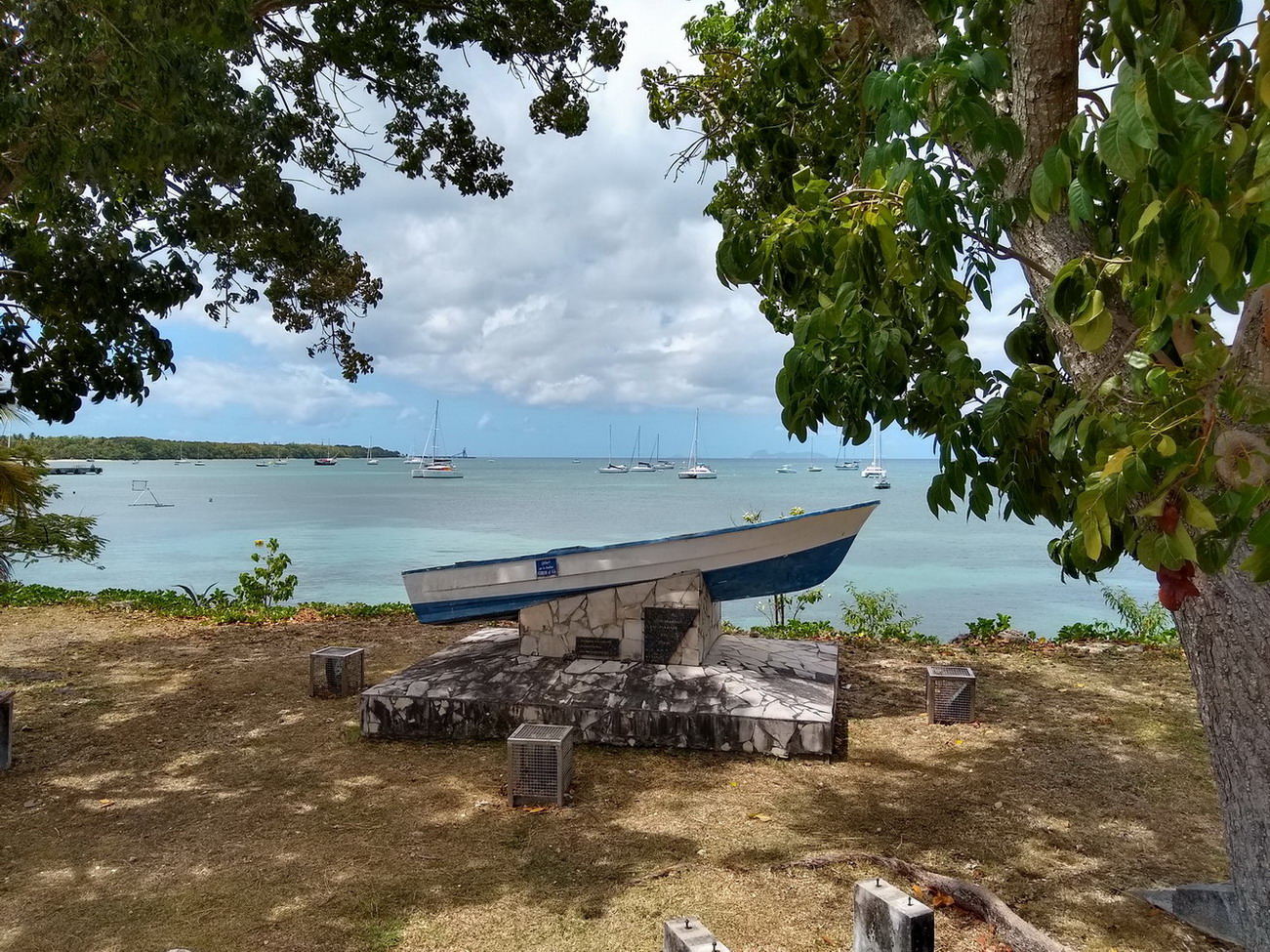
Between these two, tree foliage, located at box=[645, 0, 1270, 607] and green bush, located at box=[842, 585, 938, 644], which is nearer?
tree foliage, located at box=[645, 0, 1270, 607]

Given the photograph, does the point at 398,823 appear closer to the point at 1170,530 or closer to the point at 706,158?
the point at 1170,530

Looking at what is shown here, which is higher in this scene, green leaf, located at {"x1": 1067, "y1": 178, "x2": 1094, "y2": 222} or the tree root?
green leaf, located at {"x1": 1067, "y1": 178, "x2": 1094, "y2": 222}

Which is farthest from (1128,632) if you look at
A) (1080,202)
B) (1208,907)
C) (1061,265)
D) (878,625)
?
(1080,202)

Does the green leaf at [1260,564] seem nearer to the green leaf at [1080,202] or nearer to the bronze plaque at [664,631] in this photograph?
the green leaf at [1080,202]

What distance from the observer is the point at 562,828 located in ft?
15.2

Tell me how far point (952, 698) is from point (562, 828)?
133 inches

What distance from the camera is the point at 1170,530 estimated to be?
191cm

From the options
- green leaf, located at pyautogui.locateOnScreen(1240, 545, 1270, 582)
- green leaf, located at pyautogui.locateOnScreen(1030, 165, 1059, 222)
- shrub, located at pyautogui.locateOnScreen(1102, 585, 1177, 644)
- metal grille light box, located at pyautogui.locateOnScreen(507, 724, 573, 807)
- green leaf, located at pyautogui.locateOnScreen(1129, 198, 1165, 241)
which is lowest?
metal grille light box, located at pyautogui.locateOnScreen(507, 724, 573, 807)

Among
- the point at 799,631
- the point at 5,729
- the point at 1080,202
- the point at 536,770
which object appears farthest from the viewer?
the point at 799,631

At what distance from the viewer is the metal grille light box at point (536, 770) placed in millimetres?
4871

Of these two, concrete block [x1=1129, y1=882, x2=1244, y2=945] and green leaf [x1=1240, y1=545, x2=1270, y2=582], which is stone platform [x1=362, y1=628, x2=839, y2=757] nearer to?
concrete block [x1=1129, y1=882, x2=1244, y2=945]

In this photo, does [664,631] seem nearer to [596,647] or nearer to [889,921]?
[596,647]

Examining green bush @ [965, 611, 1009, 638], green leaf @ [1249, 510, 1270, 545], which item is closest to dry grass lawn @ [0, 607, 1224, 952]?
green bush @ [965, 611, 1009, 638]

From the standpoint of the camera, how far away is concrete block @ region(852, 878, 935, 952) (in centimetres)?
266
